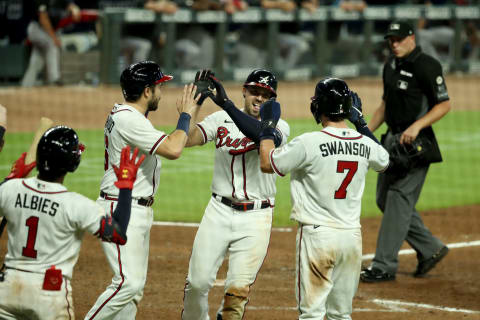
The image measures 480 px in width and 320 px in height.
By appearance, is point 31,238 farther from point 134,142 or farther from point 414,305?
point 414,305

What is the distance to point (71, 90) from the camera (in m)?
18.7

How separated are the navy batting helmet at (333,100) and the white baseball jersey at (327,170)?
9 cm

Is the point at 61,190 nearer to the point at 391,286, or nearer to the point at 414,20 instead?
the point at 391,286

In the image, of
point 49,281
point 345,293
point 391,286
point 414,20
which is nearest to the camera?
point 49,281

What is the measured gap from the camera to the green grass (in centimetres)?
1105

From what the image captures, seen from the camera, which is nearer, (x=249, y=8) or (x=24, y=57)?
(x=24, y=57)

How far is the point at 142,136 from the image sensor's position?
5605 mm

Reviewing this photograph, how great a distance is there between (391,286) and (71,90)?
12212 mm

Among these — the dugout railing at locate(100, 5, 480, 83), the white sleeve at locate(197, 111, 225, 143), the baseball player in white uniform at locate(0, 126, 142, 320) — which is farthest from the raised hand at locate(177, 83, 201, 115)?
the dugout railing at locate(100, 5, 480, 83)

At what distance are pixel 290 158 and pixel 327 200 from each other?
0.34m

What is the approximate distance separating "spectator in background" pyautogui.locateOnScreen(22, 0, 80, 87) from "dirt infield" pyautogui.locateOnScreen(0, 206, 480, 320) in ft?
29.6

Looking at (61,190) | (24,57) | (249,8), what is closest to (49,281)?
(61,190)

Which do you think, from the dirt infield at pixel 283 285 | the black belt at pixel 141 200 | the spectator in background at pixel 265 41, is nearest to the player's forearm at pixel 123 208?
the black belt at pixel 141 200

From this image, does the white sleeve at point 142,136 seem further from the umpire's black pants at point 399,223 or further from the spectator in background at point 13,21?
the spectator in background at point 13,21
